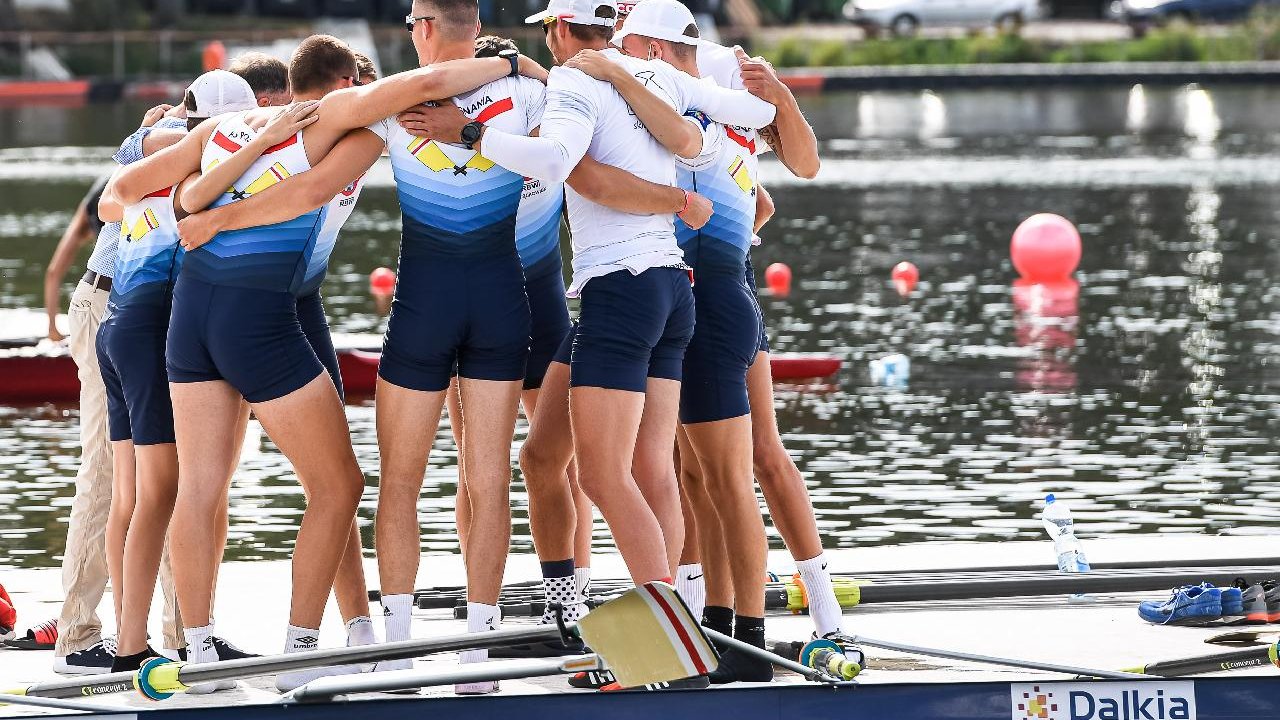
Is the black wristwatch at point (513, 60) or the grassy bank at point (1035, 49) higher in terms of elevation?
the black wristwatch at point (513, 60)

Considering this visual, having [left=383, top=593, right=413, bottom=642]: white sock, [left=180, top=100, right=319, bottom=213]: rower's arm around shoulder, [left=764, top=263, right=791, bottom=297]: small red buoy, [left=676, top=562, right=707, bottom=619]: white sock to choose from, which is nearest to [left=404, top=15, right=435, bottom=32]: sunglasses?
[left=180, top=100, right=319, bottom=213]: rower's arm around shoulder

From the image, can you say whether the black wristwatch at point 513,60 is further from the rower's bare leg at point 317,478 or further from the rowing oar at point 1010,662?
the rowing oar at point 1010,662

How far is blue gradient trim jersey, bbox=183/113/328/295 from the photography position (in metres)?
5.82

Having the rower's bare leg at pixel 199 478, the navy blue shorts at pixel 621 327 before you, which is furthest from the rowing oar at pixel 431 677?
the navy blue shorts at pixel 621 327

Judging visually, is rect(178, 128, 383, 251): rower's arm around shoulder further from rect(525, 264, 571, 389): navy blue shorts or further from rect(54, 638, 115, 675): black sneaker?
rect(54, 638, 115, 675): black sneaker

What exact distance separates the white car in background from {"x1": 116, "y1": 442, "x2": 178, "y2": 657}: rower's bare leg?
154 feet

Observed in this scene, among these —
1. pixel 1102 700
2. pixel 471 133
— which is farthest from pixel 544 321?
pixel 1102 700

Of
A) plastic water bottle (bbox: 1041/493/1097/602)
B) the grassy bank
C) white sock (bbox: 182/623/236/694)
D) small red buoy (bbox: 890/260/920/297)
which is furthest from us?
the grassy bank

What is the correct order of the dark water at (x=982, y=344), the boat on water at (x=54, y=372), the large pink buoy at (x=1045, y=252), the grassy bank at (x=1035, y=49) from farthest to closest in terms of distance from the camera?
1. the grassy bank at (x=1035, y=49)
2. the large pink buoy at (x=1045, y=252)
3. the boat on water at (x=54, y=372)
4. the dark water at (x=982, y=344)

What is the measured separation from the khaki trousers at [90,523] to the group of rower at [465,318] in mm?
163

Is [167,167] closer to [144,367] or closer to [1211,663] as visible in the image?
[144,367]

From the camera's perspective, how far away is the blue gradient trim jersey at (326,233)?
6.04 meters

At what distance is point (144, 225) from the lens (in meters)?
6.19

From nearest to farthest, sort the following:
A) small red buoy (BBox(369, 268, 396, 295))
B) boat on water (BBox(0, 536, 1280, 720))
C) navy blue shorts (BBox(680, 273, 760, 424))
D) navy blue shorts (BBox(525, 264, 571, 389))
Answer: boat on water (BBox(0, 536, 1280, 720)) → navy blue shorts (BBox(680, 273, 760, 424)) → navy blue shorts (BBox(525, 264, 571, 389)) → small red buoy (BBox(369, 268, 396, 295))
